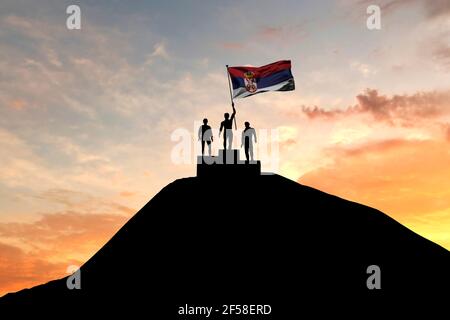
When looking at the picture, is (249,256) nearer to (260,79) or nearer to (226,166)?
(226,166)

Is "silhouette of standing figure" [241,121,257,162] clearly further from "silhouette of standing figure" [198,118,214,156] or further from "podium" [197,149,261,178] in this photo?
"silhouette of standing figure" [198,118,214,156]

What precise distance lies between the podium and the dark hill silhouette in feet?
1.37

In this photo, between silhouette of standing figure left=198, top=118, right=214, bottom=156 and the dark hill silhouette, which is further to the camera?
silhouette of standing figure left=198, top=118, right=214, bottom=156

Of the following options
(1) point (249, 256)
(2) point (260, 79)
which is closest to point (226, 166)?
(2) point (260, 79)

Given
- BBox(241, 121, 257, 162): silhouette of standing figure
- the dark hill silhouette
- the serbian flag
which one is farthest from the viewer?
BBox(241, 121, 257, 162): silhouette of standing figure

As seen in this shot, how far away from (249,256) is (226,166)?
5.22m

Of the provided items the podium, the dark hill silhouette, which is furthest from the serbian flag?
the dark hill silhouette

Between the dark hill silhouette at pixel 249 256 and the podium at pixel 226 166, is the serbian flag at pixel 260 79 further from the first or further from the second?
the dark hill silhouette at pixel 249 256

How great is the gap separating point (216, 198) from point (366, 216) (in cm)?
865

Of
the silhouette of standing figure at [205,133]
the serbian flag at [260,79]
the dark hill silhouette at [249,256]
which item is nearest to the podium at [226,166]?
the dark hill silhouette at [249,256]

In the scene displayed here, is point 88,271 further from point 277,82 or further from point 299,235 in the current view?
point 277,82

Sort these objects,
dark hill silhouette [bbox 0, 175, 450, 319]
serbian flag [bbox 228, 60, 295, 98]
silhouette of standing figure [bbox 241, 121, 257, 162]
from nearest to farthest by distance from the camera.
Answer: dark hill silhouette [bbox 0, 175, 450, 319]
serbian flag [bbox 228, 60, 295, 98]
silhouette of standing figure [bbox 241, 121, 257, 162]

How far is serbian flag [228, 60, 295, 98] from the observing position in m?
29.7

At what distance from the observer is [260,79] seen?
29766mm
